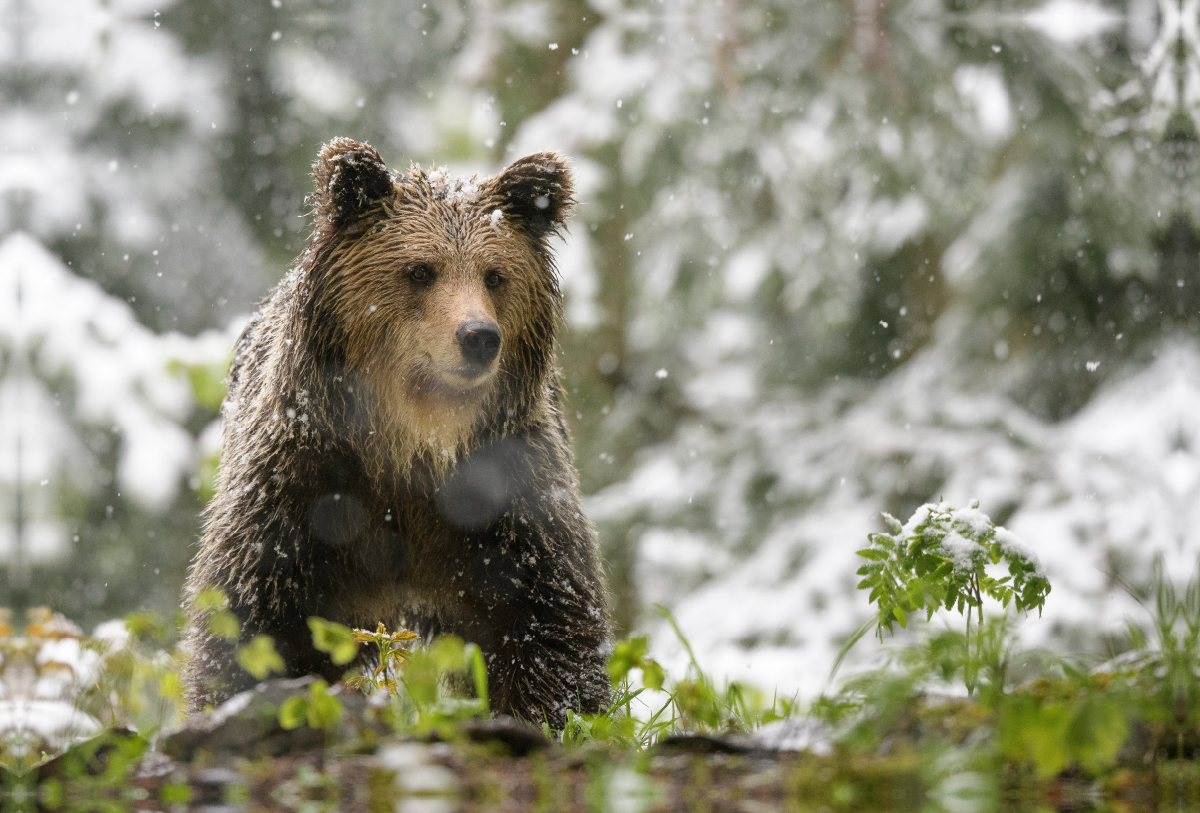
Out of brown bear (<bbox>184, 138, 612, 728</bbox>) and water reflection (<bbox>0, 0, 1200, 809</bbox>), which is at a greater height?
water reflection (<bbox>0, 0, 1200, 809</bbox>)

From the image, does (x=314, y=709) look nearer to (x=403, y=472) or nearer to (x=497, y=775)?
(x=497, y=775)

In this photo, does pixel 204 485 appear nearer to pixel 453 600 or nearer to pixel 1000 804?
pixel 453 600

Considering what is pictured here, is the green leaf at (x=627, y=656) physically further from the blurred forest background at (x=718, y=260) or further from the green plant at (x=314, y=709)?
the blurred forest background at (x=718, y=260)

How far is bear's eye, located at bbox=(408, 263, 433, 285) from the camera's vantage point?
3.67 meters

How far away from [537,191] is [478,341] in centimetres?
83

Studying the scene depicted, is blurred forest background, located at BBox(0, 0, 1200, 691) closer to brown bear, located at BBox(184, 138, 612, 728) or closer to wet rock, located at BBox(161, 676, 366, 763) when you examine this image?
brown bear, located at BBox(184, 138, 612, 728)

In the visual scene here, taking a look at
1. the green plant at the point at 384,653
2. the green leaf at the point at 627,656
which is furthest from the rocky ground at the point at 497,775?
the green plant at the point at 384,653

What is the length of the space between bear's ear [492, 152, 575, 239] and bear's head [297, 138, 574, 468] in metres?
0.01

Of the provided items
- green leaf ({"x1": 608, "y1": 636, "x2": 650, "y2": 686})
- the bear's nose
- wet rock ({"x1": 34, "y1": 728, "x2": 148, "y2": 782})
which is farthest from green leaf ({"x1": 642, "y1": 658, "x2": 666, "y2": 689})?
the bear's nose

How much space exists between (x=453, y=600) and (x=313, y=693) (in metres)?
1.84

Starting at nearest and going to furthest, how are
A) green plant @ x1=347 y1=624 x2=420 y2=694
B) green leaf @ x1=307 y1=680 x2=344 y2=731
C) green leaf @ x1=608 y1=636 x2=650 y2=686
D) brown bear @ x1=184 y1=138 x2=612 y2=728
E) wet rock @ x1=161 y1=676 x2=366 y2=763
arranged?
green leaf @ x1=307 y1=680 x2=344 y2=731 < wet rock @ x1=161 y1=676 x2=366 y2=763 < green leaf @ x1=608 y1=636 x2=650 y2=686 < green plant @ x1=347 y1=624 x2=420 y2=694 < brown bear @ x1=184 y1=138 x2=612 y2=728

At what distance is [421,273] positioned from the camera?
3676mm

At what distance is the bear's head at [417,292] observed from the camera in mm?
3648

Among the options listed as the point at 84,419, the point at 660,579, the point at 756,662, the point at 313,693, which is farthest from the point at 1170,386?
the point at 84,419
